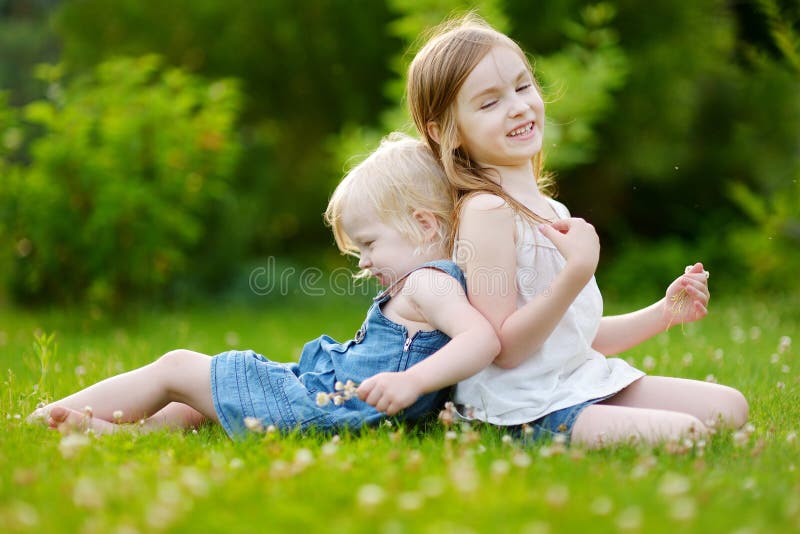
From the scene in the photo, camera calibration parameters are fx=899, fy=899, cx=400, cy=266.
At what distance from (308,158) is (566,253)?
8.80 meters

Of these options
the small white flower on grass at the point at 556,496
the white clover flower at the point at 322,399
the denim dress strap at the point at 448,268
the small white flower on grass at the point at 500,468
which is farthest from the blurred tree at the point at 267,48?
the small white flower on grass at the point at 556,496

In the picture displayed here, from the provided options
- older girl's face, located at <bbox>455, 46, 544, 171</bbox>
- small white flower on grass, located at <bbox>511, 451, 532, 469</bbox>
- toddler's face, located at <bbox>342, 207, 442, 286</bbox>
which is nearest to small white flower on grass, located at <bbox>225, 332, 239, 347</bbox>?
toddler's face, located at <bbox>342, 207, 442, 286</bbox>

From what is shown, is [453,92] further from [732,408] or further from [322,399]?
[732,408]

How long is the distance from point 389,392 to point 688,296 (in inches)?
52.0

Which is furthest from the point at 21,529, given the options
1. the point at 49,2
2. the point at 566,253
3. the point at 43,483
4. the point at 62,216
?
the point at 49,2

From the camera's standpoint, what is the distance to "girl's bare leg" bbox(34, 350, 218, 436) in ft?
10.9

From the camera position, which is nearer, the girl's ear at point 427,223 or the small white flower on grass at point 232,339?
the girl's ear at point 427,223

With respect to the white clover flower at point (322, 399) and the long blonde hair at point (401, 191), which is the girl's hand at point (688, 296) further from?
the white clover flower at point (322, 399)

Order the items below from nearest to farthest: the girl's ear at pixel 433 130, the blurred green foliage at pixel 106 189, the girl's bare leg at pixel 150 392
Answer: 1. the girl's bare leg at pixel 150 392
2. the girl's ear at pixel 433 130
3. the blurred green foliage at pixel 106 189

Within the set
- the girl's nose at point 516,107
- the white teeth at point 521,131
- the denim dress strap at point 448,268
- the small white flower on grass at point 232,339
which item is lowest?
the small white flower on grass at point 232,339

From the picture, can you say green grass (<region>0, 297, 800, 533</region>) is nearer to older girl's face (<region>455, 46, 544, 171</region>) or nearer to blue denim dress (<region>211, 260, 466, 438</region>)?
blue denim dress (<region>211, 260, 466, 438</region>)

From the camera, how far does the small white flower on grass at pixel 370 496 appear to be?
2.07m

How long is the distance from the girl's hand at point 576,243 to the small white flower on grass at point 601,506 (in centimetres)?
102

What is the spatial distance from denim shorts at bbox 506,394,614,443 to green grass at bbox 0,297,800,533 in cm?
10
